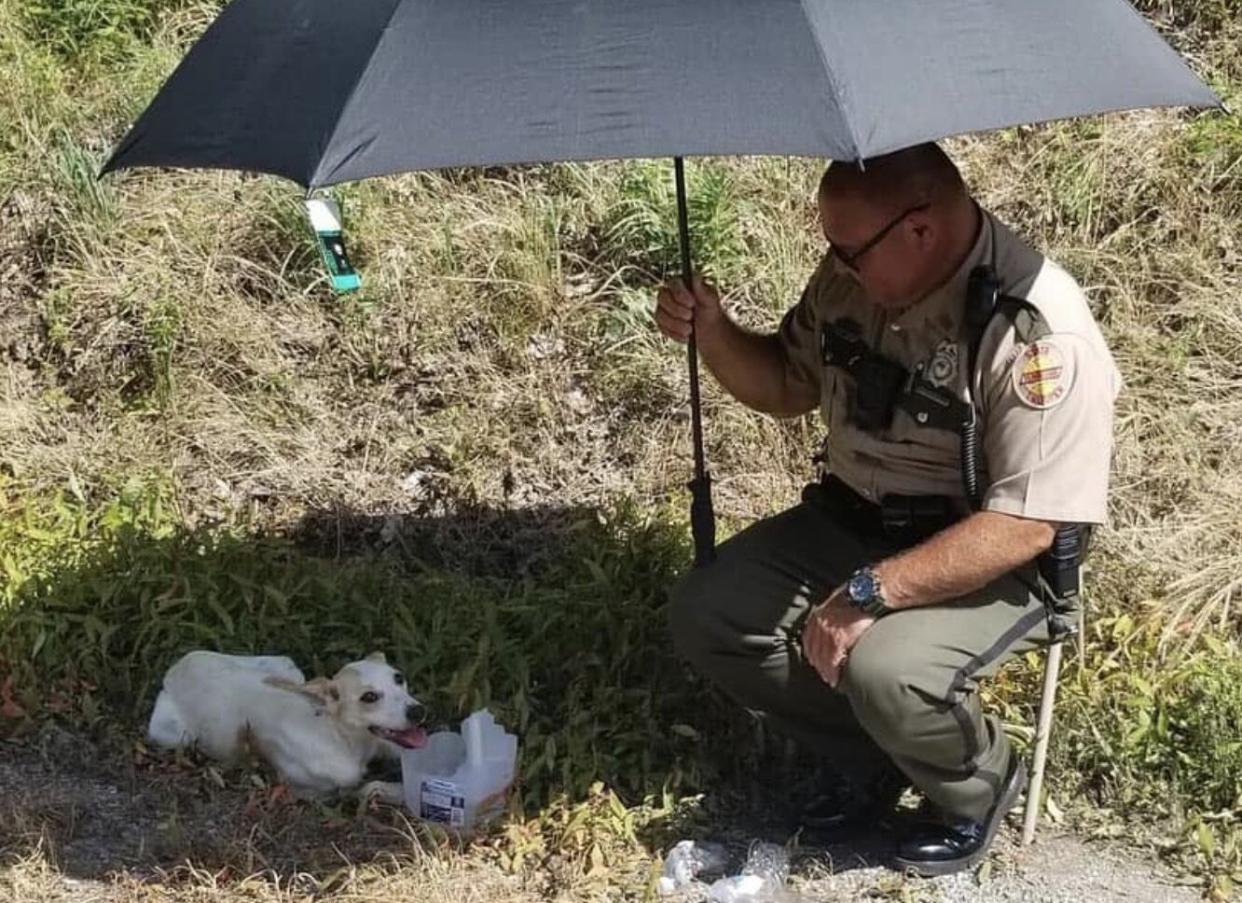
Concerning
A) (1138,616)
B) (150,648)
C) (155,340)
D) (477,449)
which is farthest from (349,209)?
(1138,616)

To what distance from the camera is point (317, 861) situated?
3729 millimetres

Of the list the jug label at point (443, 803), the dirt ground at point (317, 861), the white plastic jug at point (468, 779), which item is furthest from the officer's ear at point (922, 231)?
the jug label at point (443, 803)

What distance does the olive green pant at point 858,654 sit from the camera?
3342mm

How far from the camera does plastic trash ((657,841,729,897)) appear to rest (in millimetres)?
3625

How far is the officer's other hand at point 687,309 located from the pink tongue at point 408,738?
1143mm

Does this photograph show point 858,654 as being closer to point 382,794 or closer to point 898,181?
point 898,181

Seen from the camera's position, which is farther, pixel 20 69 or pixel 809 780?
pixel 20 69

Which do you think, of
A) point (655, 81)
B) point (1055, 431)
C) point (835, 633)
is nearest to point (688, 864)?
point (835, 633)

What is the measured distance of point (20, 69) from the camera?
667cm

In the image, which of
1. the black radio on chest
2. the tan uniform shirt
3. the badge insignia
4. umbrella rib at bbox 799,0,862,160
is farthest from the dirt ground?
umbrella rib at bbox 799,0,862,160

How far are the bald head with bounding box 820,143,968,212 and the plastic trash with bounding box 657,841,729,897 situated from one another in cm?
149

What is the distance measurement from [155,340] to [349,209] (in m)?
0.87

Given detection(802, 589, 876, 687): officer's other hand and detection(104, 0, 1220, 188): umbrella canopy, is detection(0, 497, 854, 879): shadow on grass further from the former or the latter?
detection(104, 0, 1220, 188): umbrella canopy

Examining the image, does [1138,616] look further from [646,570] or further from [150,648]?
[150,648]
